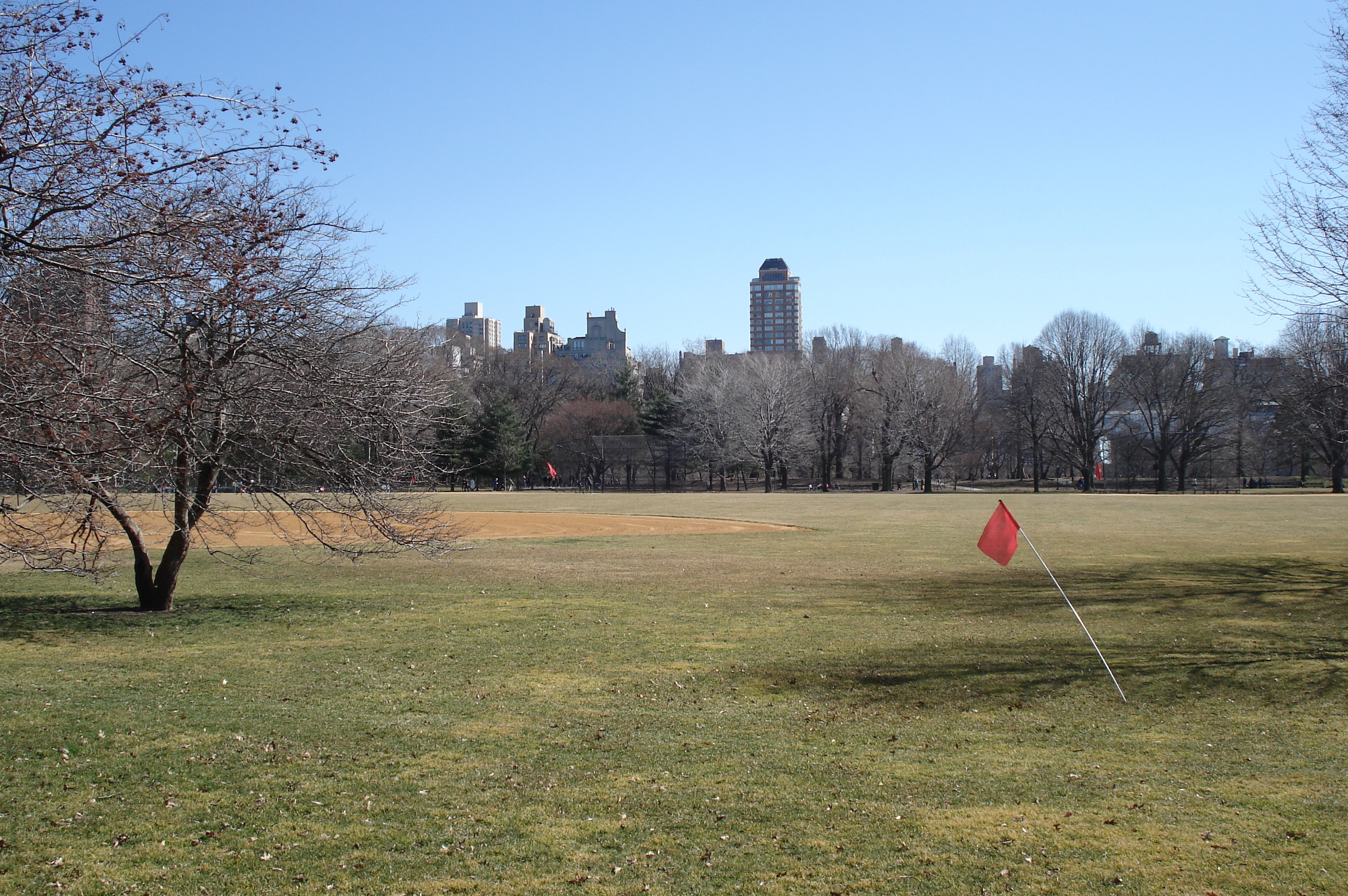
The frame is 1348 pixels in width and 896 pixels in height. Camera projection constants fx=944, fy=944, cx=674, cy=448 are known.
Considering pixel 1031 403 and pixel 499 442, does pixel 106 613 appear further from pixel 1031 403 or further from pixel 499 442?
pixel 1031 403

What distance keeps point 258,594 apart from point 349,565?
5.22 meters

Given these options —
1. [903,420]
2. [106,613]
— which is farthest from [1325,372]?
[903,420]

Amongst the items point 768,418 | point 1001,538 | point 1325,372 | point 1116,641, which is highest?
point 768,418

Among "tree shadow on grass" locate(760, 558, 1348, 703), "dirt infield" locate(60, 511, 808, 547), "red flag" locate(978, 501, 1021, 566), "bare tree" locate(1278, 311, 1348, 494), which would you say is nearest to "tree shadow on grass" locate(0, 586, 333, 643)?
"tree shadow on grass" locate(760, 558, 1348, 703)

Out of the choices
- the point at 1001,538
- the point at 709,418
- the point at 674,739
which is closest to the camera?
the point at 674,739

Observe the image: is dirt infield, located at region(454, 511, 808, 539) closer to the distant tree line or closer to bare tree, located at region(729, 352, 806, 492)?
the distant tree line

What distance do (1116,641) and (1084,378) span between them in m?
71.3

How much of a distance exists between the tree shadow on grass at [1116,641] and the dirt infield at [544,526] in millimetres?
14659

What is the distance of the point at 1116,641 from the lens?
13352 mm

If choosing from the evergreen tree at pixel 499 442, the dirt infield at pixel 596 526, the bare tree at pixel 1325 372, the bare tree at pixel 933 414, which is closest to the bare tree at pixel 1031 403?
the bare tree at pixel 933 414

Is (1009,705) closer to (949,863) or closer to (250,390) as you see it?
(949,863)

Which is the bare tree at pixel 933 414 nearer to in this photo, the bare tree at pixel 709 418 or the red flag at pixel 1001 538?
the bare tree at pixel 709 418

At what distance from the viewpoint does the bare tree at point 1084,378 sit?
253 ft

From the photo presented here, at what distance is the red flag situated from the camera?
1120cm
